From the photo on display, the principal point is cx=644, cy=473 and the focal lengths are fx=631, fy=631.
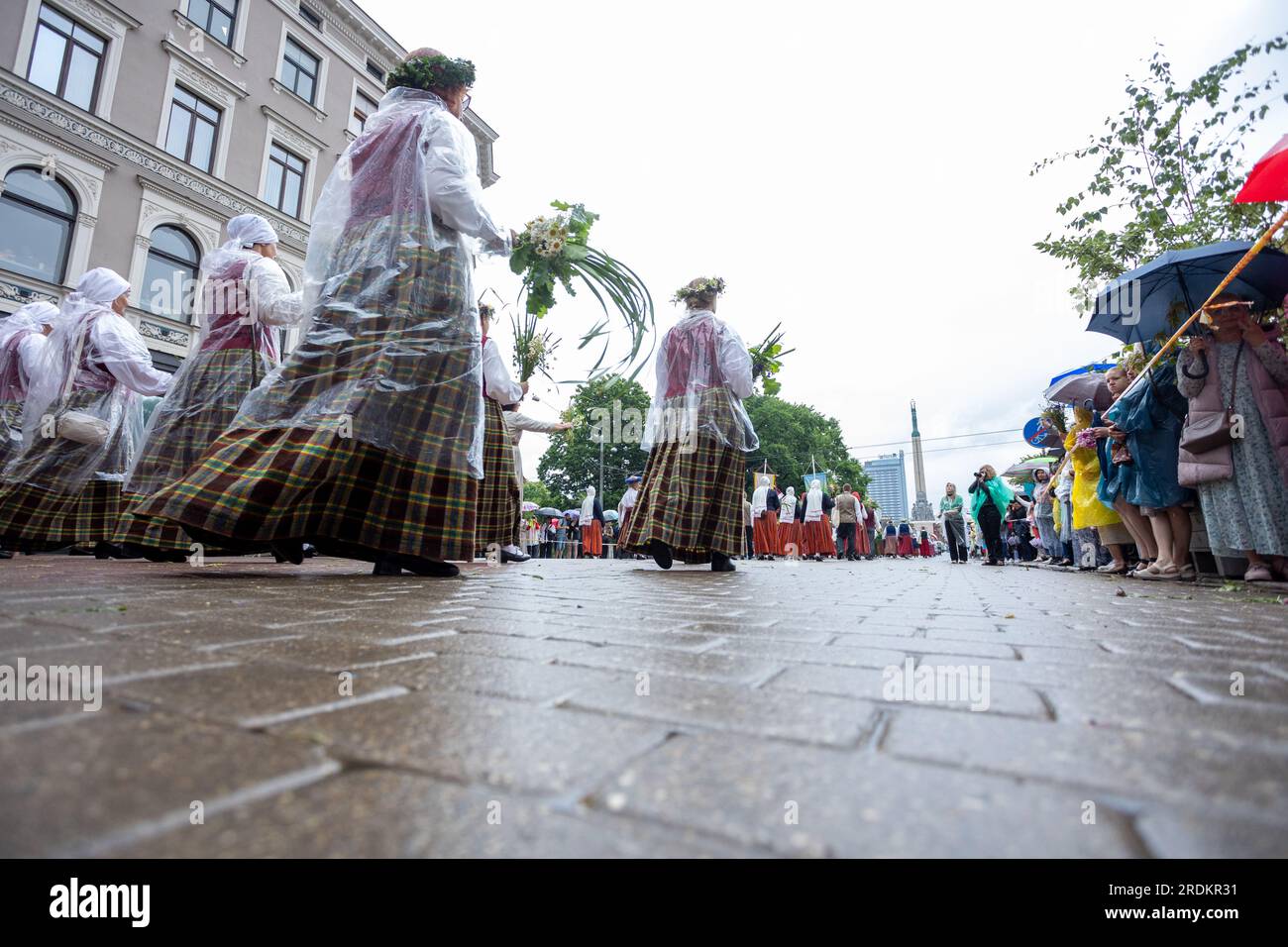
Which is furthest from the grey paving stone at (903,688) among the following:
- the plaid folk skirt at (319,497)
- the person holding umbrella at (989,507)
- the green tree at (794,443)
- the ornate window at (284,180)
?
the green tree at (794,443)

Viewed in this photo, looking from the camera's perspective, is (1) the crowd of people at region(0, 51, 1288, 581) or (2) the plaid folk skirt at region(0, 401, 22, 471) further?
(2) the plaid folk skirt at region(0, 401, 22, 471)

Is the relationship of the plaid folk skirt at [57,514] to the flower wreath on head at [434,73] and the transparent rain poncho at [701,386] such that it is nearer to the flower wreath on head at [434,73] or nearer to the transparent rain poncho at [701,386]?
the flower wreath on head at [434,73]

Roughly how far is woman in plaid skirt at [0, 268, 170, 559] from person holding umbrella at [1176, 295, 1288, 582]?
26.3 feet

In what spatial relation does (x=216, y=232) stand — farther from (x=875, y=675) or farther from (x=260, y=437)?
(x=875, y=675)

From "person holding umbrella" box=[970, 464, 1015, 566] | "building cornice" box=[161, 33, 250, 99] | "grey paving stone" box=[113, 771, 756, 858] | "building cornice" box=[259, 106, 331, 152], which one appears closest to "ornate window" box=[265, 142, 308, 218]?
"building cornice" box=[259, 106, 331, 152]

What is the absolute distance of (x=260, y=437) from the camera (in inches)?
121

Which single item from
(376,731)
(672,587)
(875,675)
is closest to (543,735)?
(376,731)

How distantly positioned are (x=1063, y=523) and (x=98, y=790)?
34.3 ft

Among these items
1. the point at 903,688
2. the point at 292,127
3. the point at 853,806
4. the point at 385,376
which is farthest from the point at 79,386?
the point at 292,127

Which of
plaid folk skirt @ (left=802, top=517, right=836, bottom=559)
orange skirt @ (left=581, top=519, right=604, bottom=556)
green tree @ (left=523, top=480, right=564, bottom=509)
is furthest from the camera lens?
green tree @ (left=523, top=480, right=564, bottom=509)

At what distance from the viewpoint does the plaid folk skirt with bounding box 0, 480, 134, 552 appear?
199 inches

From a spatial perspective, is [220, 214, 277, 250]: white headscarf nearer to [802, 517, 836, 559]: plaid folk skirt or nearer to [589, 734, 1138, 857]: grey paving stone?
[589, 734, 1138, 857]: grey paving stone

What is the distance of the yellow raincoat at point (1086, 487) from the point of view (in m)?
6.73
